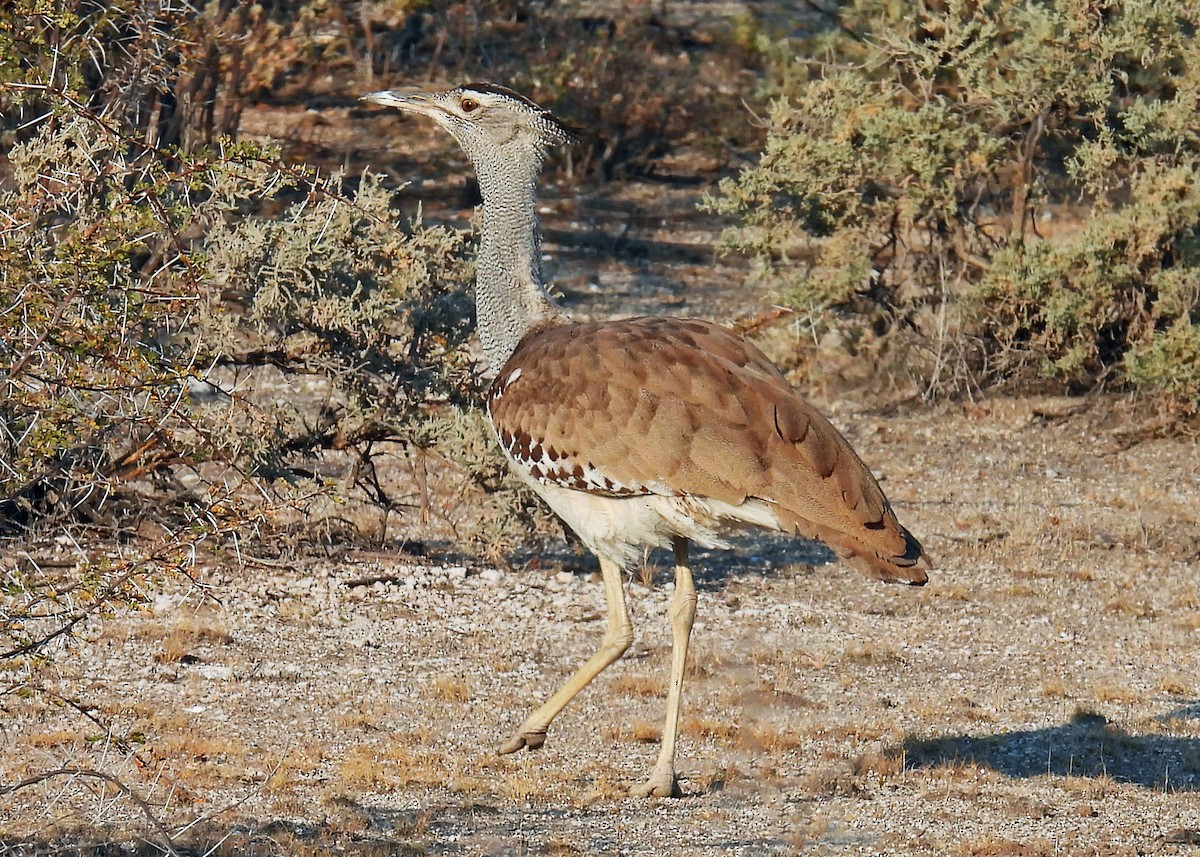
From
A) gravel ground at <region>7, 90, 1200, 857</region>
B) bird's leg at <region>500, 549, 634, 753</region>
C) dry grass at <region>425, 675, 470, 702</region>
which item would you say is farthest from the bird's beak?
dry grass at <region>425, 675, 470, 702</region>

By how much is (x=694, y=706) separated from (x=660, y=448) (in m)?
1.50

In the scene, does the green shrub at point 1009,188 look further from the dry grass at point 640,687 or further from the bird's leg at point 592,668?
the bird's leg at point 592,668

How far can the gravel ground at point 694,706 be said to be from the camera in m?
4.84

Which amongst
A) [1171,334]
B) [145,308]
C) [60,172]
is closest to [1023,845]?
[145,308]

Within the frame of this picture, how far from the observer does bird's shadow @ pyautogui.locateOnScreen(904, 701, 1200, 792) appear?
5488mm

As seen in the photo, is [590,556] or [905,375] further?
[905,375]

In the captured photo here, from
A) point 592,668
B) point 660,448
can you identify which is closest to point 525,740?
point 592,668

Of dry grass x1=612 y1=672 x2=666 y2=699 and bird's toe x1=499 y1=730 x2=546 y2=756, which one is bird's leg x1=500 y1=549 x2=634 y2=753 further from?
dry grass x1=612 y1=672 x2=666 y2=699

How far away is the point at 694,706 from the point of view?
20.1 ft

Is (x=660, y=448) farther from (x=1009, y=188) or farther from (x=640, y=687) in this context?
(x=1009, y=188)

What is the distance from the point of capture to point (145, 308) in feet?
13.4

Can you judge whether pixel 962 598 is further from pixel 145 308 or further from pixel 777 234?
pixel 145 308

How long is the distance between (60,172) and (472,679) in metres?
3.05

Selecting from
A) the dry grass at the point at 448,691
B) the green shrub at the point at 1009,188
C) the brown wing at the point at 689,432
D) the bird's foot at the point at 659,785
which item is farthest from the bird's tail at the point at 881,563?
the green shrub at the point at 1009,188
